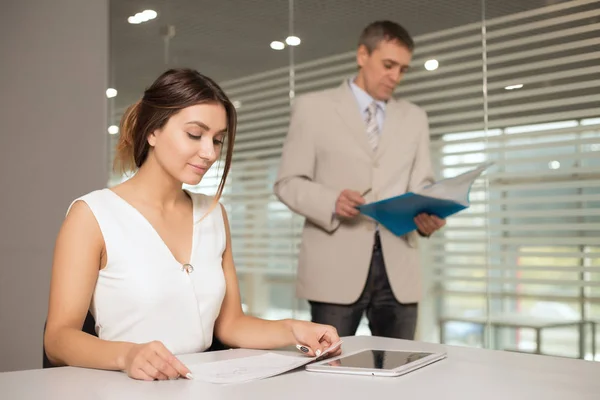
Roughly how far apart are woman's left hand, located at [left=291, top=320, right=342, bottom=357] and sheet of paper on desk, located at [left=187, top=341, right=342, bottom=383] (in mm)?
23

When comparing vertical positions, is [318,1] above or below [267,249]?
above

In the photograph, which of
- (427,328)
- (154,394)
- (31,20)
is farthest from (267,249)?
(154,394)

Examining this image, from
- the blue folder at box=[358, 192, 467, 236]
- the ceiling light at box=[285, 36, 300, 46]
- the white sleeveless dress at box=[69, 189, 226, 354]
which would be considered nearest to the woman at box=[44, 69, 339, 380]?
the white sleeveless dress at box=[69, 189, 226, 354]

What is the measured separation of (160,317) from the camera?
193 centimetres

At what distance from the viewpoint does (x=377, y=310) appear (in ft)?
10.1

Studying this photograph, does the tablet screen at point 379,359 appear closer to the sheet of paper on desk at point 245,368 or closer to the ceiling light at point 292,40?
the sheet of paper on desk at point 245,368

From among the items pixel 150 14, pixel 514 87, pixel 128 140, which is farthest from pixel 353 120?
pixel 150 14

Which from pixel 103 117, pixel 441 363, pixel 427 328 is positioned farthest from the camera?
pixel 103 117

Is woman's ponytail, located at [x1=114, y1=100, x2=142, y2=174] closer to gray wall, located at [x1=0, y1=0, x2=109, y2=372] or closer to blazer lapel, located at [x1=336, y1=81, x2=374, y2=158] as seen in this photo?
blazer lapel, located at [x1=336, y1=81, x2=374, y2=158]

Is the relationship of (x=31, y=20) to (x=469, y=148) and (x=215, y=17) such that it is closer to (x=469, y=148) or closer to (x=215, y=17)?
(x=215, y=17)

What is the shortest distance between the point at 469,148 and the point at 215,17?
5.80 feet

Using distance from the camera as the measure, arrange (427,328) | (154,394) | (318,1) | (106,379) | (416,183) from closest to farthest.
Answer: (154,394), (106,379), (416,183), (427,328), (318,1)

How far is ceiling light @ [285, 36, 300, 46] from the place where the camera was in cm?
450

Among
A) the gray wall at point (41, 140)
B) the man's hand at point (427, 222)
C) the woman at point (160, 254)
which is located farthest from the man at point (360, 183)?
Result: the gray wall at point (41, 140)
